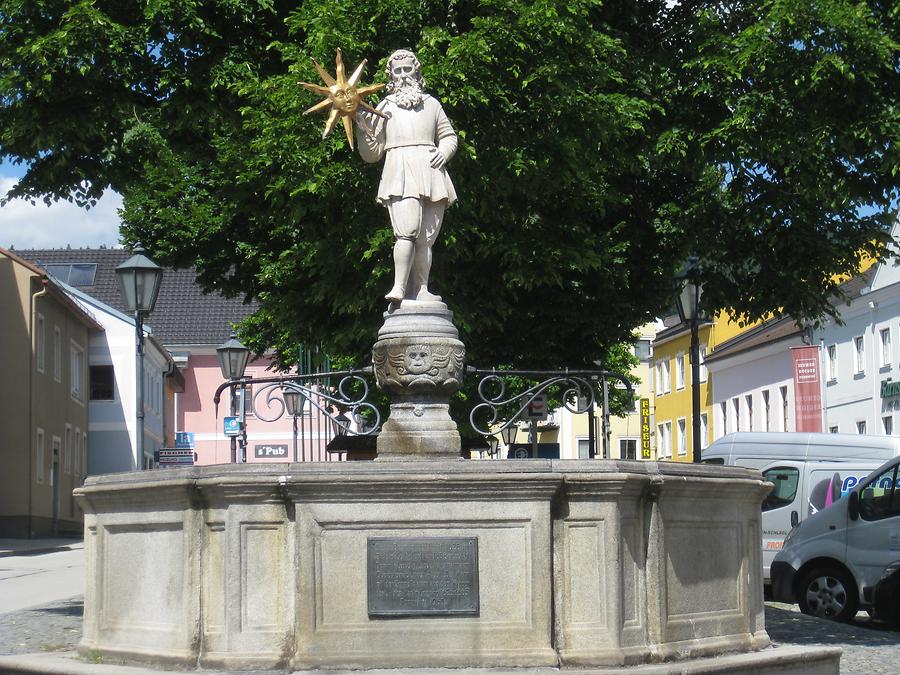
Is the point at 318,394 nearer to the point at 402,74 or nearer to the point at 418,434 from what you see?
the point at 418,434

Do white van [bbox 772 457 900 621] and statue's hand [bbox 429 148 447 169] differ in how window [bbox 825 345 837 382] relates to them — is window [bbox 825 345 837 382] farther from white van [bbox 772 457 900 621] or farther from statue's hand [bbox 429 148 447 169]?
statue's hand [bbox 429 148 447 169]

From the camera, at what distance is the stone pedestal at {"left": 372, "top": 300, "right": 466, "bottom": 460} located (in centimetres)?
1188

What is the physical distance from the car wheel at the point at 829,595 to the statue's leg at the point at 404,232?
981 centimetres

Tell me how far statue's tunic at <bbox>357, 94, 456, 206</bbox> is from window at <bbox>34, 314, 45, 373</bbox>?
36.4 meters

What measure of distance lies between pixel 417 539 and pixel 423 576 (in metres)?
0.24

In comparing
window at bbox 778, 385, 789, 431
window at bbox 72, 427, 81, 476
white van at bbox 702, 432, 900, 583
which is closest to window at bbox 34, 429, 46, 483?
window at bbox 72, 427, 81, 476

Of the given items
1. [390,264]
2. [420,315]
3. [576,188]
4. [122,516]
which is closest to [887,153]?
[576,188]

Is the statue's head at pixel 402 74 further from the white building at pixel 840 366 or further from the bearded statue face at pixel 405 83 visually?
the white building at pixel 840 366

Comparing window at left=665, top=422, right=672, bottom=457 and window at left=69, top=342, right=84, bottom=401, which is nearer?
window at left=69, top=342, right=84, bottom=401

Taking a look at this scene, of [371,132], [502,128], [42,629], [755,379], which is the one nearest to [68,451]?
[755,379]

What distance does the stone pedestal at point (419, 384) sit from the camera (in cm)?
1188

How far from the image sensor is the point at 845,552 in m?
19.7

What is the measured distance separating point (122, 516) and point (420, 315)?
2.79 metres

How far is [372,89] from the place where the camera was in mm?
11914
